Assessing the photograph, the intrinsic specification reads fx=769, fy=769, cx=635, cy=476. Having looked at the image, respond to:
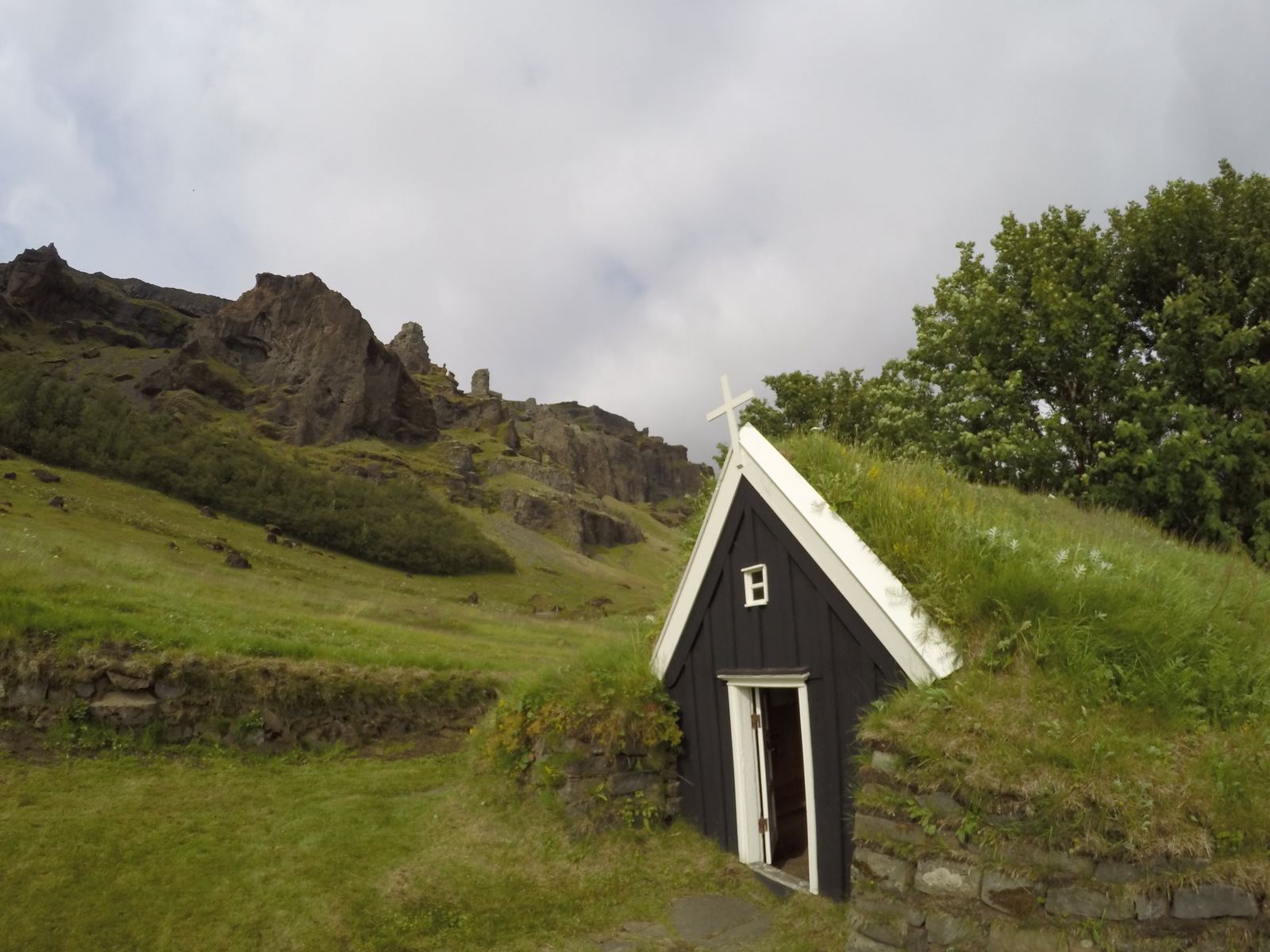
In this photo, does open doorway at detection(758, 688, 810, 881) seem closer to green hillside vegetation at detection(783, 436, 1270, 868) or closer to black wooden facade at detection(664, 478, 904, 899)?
black wooden facade at detection(664, 478, 904, 899)

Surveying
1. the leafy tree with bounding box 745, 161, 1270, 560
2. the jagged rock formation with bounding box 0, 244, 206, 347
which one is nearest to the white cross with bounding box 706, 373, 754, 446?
the leafy tree with bounding box 745, 161, 1270, 560

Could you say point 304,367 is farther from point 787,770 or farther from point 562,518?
point 787,770

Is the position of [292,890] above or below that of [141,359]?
below

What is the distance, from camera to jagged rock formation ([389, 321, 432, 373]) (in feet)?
592

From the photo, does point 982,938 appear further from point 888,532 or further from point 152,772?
point 152,772

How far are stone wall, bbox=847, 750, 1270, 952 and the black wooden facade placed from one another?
3.72 ft

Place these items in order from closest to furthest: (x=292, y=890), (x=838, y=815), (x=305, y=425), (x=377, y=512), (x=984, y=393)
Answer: (x=838, y=815)
(x=292, y=890)
(x=984, y=393)
(x=377, y=512)
(x=305, y=425)

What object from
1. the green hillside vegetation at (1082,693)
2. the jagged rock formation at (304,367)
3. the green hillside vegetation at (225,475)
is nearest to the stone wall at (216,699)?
the green hillside vegetation at (1082,693)

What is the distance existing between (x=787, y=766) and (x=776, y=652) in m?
4.10

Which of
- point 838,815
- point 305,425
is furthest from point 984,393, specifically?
point 305,425

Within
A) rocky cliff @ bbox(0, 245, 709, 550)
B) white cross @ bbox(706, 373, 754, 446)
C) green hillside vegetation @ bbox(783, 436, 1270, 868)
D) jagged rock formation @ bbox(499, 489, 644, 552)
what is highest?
rocky cliff @ bbox(0, 245, 709, 550)

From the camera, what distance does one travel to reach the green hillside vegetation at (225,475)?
61.1m

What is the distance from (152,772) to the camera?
43.0 feet

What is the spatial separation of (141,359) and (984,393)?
124m
